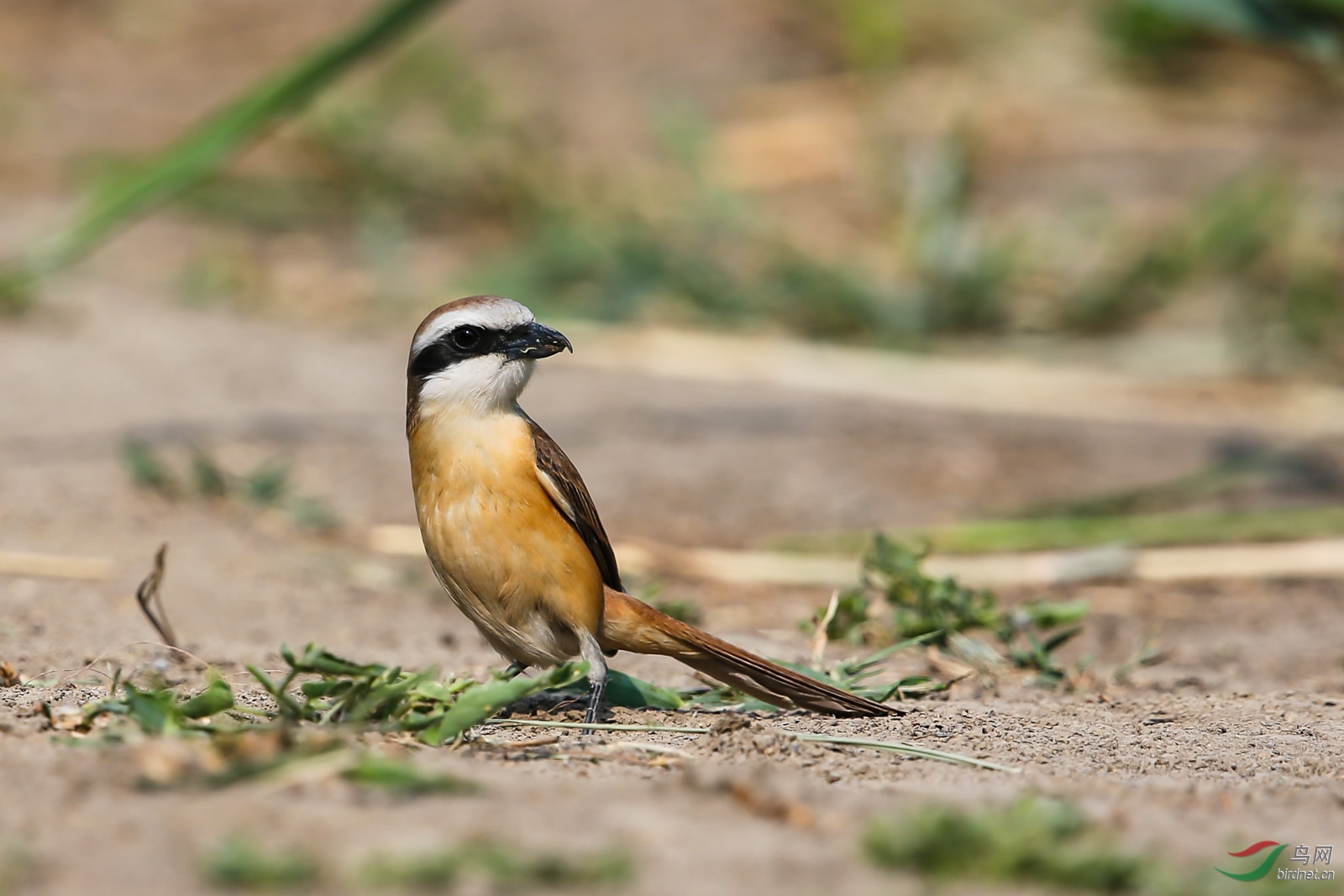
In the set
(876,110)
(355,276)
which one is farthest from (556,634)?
(876,110)

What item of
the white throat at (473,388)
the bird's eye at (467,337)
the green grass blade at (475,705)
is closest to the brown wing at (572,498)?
the white throat at (473,388)

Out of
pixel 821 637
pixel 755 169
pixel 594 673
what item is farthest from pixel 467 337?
pixel 755 169

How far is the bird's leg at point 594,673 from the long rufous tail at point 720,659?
0.34ft

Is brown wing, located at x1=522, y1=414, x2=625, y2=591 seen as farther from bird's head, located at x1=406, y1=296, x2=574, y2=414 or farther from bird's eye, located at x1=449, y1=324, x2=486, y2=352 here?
bird's eye, located at x1=449, y1=324, x2=486, y2=352

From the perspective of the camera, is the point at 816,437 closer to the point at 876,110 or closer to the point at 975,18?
the point at 876,110

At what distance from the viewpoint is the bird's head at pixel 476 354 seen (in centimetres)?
452

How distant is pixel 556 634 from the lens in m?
4.43

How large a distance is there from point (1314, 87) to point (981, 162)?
3372 mm

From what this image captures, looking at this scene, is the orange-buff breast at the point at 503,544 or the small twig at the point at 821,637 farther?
the small twig at the point at 821,637

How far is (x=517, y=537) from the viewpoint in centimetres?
433

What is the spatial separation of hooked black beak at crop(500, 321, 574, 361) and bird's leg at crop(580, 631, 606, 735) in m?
0.84

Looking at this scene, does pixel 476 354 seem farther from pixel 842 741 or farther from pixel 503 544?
pixel 842 741

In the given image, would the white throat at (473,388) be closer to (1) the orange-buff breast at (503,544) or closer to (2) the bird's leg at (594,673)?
(1) the orange-buff breast at (503,544)

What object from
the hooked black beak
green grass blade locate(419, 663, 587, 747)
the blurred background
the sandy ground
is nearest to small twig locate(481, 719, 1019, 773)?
the sandy ground
